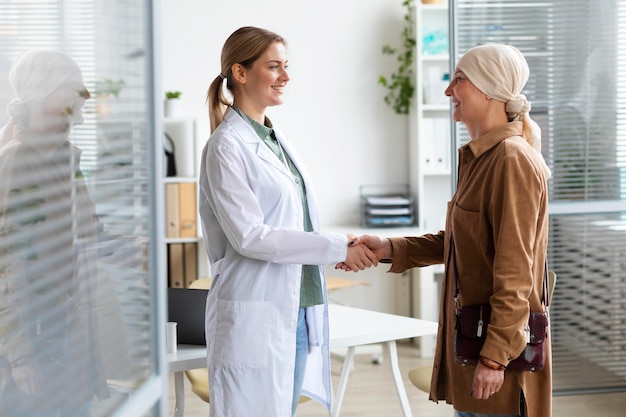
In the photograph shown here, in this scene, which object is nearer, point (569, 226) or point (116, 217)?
point (116, 217)

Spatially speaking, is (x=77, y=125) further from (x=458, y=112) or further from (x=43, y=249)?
(x=458, y=112)

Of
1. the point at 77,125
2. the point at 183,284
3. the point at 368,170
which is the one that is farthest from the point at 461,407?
the point at 368,170

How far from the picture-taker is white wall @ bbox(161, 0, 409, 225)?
584cm

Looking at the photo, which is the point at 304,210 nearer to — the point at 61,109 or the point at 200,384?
the point at 200,384

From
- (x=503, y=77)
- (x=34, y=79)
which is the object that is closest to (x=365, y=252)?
(x=503, y=77)

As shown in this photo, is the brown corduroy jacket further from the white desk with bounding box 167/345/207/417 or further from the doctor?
the white desk with bounding box 167/345/207/417

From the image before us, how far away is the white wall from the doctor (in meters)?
3.37

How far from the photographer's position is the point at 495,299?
1.93 meters

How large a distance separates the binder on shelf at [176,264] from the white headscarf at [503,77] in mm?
3663

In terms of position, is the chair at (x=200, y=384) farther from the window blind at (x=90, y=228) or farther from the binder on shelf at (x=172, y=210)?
the binder on shelf at (x=172, y=210)

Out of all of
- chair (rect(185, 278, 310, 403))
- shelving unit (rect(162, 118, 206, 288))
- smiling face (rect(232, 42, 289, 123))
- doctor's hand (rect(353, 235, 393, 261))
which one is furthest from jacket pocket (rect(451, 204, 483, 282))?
shelving unit (rect(162, 118, 206, 288))

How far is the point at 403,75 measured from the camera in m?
5.96

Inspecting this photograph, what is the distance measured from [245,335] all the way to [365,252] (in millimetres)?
482

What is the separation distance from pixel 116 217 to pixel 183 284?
4.16 metres
